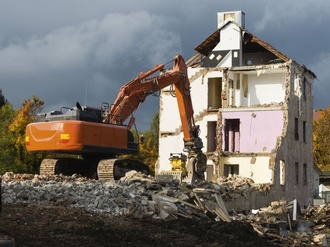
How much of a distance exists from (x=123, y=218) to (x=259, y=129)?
26.1 metres

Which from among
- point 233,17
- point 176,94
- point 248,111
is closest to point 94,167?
point 176,94

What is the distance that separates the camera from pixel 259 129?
1620 inches

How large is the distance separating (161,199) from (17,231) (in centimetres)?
665

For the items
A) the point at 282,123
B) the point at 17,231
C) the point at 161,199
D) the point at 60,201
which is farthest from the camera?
the point at 282,123

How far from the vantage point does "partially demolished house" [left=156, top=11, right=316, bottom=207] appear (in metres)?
40.7

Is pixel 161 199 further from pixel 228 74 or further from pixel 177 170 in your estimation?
pixel 228 74

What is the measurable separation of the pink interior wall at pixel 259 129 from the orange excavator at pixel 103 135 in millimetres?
13109

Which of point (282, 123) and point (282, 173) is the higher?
point (282, 123)

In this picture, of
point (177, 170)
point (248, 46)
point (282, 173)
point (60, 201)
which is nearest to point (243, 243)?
point (60, 201)

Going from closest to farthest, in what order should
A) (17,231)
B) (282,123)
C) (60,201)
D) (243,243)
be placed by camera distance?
A: (17,231) → (243,243) → (60,201) → (282,123)

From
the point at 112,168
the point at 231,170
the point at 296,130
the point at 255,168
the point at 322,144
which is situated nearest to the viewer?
the point at 112,168

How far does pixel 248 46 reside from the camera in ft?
146

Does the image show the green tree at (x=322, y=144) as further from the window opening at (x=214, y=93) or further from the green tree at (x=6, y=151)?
the green tree at (x=6, y=151)

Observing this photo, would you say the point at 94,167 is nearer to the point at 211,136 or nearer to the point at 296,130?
the point at 211,136
